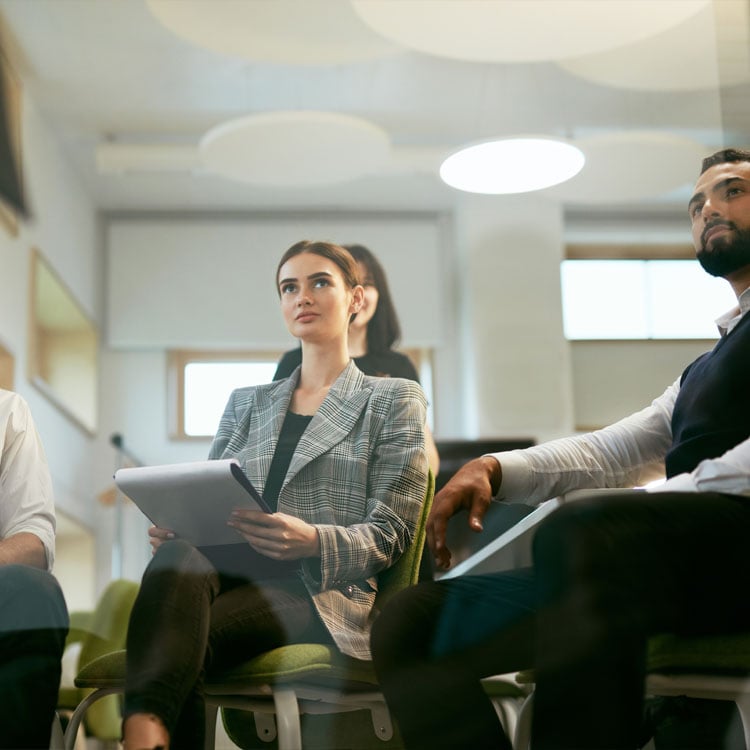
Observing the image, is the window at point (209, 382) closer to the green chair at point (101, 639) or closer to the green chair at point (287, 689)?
the green chair at point (101, 639)

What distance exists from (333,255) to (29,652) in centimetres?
89

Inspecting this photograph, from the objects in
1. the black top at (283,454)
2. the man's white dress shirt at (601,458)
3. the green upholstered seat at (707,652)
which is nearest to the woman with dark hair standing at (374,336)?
the black top at (283,454)

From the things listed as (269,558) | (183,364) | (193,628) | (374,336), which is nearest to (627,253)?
(374,336)

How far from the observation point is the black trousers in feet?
3.96

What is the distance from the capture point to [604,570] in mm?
1271

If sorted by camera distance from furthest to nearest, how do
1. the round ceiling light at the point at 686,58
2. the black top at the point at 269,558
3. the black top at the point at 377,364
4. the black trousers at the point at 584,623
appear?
the round ceiling light at the point at 686,58 → the black top at the point at 377,364 → the black top at the point at 269,558 → the black trousers at the point at 584,623

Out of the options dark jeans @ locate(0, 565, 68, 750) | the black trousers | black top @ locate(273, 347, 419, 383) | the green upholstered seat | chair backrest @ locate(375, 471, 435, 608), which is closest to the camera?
the black trousers

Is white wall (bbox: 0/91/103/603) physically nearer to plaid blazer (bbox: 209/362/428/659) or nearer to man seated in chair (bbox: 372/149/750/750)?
plaid blazer (bbox: 209/362/428/659)

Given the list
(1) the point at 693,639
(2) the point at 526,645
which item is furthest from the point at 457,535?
(1) the point at 693,639

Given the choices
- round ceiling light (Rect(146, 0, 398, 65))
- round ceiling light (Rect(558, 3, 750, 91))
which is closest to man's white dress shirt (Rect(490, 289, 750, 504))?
round ceiling light (Rect(558, 3, 750, 91))

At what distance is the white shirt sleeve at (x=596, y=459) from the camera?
5.49 ft

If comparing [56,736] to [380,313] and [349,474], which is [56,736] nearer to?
[349,474]

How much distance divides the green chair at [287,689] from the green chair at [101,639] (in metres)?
0.19

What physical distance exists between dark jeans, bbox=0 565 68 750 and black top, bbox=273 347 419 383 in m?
0.57
